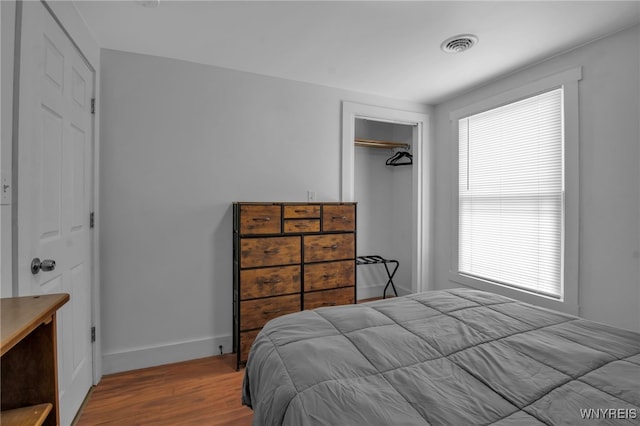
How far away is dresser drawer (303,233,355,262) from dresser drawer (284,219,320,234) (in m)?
0.07

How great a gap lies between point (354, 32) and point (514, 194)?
2.04m

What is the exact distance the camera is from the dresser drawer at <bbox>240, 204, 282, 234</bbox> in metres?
2.49

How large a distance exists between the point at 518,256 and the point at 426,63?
6.33 ft

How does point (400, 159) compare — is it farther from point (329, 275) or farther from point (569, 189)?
point (329, 275)

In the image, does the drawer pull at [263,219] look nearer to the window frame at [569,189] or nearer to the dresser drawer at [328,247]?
the dresser drawer at [328,247]

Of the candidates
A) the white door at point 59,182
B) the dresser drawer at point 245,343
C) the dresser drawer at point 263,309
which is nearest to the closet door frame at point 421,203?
the dresser drawer at point 263,309

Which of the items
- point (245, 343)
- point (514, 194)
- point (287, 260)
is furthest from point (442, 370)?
point (514, 194)

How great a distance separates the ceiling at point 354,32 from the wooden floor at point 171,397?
2.52 m

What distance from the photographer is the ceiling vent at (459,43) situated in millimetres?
2221

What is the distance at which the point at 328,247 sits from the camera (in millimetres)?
2812

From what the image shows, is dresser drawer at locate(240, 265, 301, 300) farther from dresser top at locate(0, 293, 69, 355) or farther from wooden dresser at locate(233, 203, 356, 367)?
dresser top at locate(0, 293, 69, 355)

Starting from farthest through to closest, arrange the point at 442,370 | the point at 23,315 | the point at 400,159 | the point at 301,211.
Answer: the point at 400,159 < the point at 301,211 < the point at 442,370 < the point at 23,315

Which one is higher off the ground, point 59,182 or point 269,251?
point 59,182

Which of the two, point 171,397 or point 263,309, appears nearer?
point 171,397
